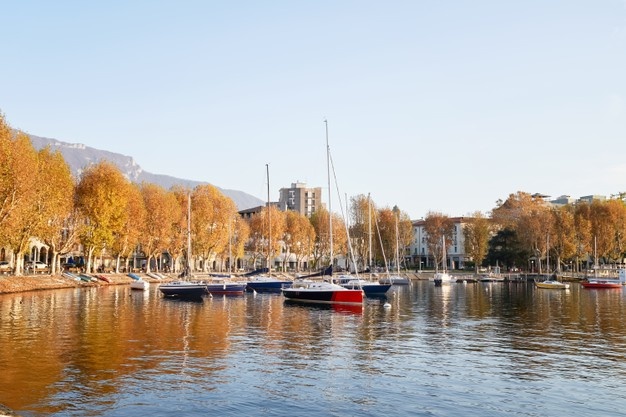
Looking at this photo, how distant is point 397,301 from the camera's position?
6925 cm

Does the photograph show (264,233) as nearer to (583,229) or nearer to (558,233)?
(558,233)

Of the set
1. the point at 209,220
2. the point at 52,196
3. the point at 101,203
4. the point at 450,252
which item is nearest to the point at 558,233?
the point at 450,252

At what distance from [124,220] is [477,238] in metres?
86.3

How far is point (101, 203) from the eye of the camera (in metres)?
91.0

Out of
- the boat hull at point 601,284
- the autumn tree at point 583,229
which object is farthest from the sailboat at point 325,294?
the autumn tree at point 583,229

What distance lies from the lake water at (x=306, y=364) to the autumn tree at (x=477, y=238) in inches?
3670

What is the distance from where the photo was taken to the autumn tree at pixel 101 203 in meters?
90.9

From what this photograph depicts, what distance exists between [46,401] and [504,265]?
483ft

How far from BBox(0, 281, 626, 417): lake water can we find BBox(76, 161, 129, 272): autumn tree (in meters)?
42.0

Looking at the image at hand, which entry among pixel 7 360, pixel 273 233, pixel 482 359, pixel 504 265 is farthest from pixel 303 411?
pixel 504 265

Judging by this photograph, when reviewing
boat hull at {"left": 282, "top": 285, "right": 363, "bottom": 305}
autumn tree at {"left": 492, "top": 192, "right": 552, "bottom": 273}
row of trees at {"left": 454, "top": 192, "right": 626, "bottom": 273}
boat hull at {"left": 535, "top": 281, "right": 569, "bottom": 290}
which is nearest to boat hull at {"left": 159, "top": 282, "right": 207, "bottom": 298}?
boat hull at {"left": 282, "top": 285, "right": 363, "bottom": 305}

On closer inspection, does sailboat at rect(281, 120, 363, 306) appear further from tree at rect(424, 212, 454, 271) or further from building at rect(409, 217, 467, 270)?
building at rect(409, 217, 467, 270)

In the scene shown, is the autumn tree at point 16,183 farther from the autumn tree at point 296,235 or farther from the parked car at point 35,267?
the autumn tree at point 296,235

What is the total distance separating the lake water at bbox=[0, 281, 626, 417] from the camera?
20.7 metres
